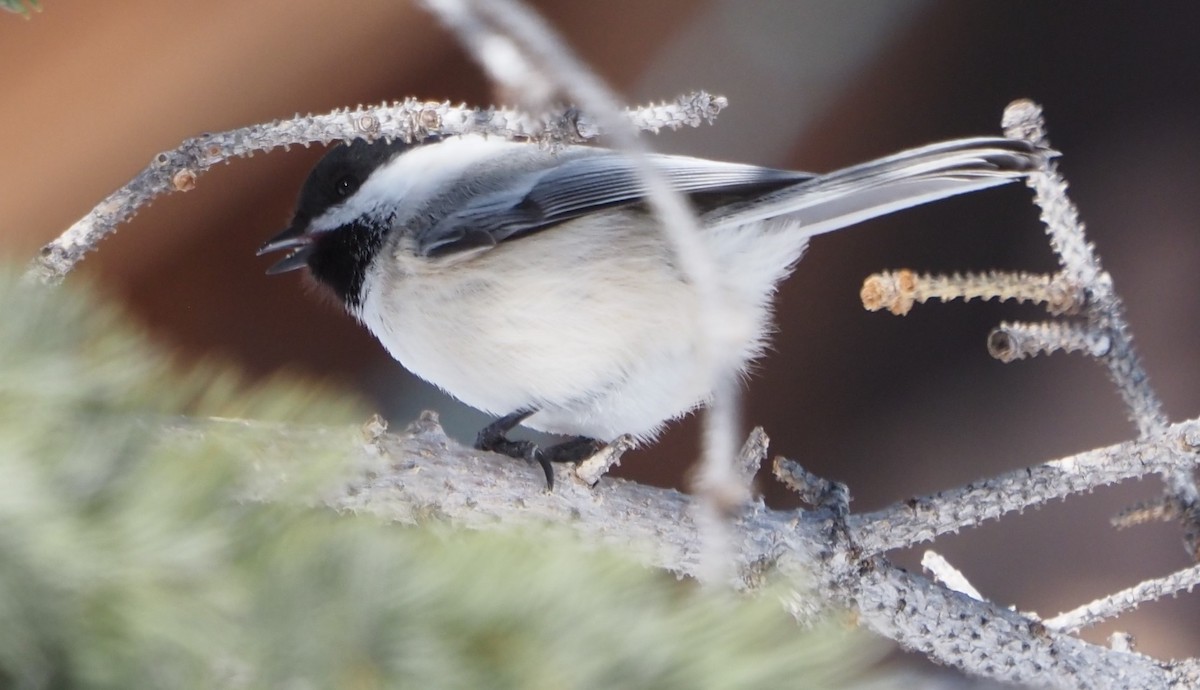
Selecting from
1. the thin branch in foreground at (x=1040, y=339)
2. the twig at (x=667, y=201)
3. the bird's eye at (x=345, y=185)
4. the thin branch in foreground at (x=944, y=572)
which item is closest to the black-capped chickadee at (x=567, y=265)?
the bird's eye at (x=345, y=185)

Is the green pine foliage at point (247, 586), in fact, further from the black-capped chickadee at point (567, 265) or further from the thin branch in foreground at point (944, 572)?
the thin branch in foreground at point (944, 572)

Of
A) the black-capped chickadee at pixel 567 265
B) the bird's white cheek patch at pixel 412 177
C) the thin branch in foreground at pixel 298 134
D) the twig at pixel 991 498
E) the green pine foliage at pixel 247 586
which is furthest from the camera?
the bird's white cheek patch at pixel 412 177

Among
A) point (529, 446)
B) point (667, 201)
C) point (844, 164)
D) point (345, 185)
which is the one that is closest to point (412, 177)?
point (345, 185)

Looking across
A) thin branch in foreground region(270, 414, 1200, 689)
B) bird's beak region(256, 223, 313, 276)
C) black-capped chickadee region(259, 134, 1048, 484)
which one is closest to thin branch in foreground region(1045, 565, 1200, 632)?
thin branch in foreground region(270, 414, 1200, 689)

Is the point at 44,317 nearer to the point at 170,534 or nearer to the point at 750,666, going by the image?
the point at 170,534

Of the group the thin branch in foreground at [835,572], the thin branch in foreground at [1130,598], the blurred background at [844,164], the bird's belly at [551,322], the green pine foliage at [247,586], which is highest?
the blurred background at [844,164]

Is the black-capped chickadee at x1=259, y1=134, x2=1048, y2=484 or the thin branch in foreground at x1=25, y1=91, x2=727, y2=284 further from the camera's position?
the black-capped chickadee at x1=259, y1=134, x2=1048, y2=484

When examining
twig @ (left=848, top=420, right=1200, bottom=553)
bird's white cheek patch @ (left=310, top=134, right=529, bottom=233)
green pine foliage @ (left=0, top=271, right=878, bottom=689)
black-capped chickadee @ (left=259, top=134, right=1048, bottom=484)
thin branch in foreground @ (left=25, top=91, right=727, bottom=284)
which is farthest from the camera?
bird's white cheek patch @ (left=310, top=134, right=529, bottom=233)

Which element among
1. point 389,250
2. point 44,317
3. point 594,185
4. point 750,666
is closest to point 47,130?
point 389,250

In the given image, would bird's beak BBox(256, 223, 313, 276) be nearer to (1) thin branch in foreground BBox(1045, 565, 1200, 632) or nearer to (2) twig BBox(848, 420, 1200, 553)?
(2) twig BBox(848, 420, 1200, 553)
